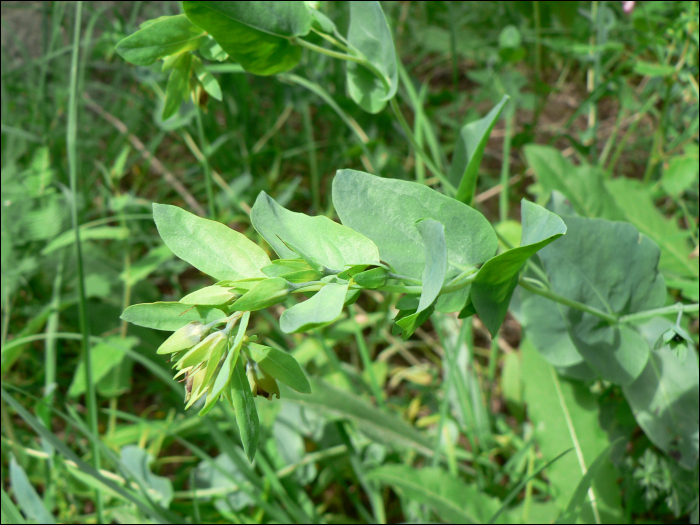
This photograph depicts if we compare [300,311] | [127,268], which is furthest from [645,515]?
[127,268]

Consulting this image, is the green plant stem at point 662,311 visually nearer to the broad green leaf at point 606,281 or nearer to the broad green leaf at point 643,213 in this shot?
the broad green leaf at point 606,281

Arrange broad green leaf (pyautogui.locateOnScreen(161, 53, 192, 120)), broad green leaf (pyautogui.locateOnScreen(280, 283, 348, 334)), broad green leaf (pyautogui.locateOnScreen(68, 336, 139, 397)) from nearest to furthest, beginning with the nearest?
1. broad green leaf (pyautogui.locateOnScreen(280, 283, 348, 334))
2. broad green leaf (pyautogui.locateOnScreen(161, 53, 192, 120))
3. broad green leaf (pyautogui.locateOnScreen(68, 336, 139, 397))

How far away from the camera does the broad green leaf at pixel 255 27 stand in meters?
0.42

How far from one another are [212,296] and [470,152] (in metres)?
0.44

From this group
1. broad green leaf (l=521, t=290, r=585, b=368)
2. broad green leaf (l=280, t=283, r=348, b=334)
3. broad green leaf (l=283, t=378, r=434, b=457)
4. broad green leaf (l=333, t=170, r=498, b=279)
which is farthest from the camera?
broad green leaf (l=283, t=378, r=434, b=457)

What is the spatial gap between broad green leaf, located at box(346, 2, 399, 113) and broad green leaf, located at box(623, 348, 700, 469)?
48 cm

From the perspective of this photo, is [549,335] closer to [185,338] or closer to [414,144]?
[414,144]

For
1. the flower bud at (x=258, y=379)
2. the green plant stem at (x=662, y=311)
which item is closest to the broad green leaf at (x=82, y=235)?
the flower bud at (x=258, y=379)

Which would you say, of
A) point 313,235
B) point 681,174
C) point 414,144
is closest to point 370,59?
point 414,144

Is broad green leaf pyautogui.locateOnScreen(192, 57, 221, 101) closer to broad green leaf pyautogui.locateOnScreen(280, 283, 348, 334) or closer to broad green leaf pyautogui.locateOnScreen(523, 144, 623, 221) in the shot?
broad green leaf pyautogui.locateOnScreen(280, 283, 348, 334)

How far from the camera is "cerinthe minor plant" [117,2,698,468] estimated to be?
34cm

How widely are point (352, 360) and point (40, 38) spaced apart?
3.23ft

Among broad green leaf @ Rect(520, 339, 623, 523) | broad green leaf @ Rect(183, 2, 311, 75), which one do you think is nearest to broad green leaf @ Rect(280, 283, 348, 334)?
broad green leaf @ Rect(183, 2, 311, 75)

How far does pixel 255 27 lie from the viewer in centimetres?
46
